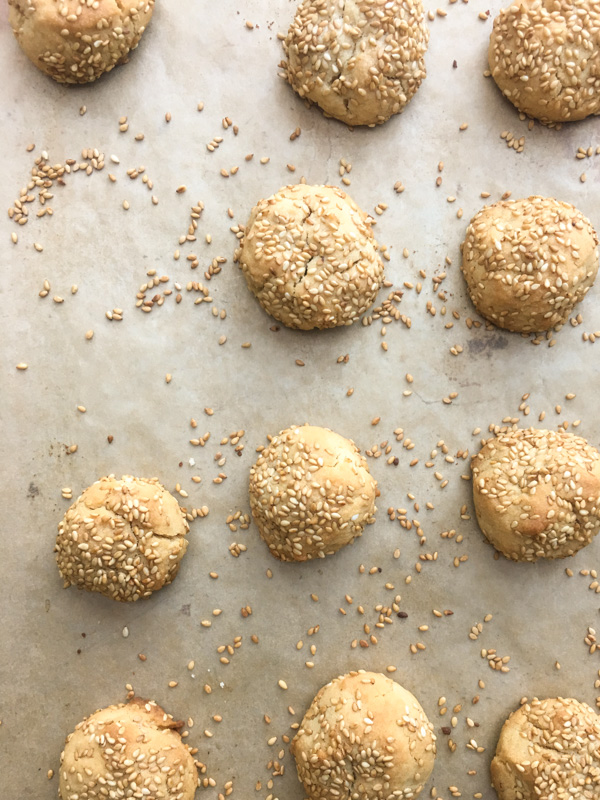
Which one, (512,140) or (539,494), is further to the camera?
(512,140)

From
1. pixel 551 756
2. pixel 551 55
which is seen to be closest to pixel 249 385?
pixel 551 55

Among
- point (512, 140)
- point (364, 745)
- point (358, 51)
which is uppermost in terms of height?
point (358, 51)

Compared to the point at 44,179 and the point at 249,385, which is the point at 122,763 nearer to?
the point at 249,385

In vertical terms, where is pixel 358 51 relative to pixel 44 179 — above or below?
above

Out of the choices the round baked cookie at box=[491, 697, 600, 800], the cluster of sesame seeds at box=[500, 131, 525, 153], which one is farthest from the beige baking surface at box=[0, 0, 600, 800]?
the round baked cookie at box=[491, 697, 600, 800]

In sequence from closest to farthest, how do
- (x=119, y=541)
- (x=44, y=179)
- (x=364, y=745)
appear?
(x=364, y=745)
(x=119, y=541)
(x=44, y=179)

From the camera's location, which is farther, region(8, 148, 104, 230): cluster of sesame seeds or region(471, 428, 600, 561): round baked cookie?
region(8, 148, 104, 230): cluster of sesame seeds

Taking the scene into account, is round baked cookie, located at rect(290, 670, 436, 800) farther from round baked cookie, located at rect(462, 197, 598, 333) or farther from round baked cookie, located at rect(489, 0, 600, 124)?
round baked cookie, located at rect(489, 0, 600, 124)

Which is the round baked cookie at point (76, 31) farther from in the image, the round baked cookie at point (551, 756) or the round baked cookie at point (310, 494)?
the round baked cookie at point (551, 756)
